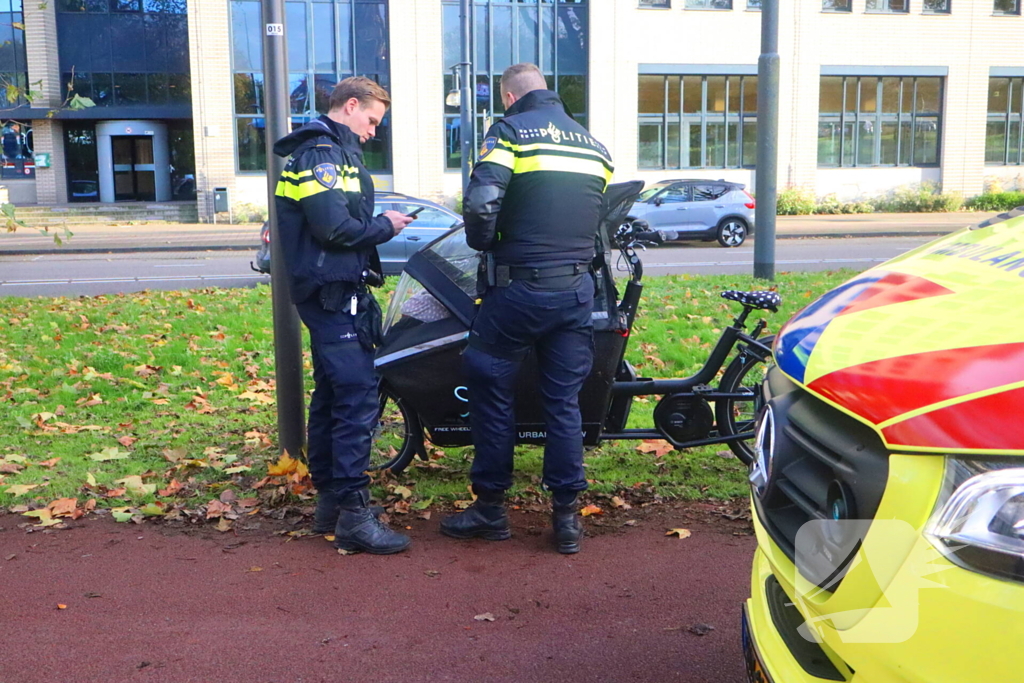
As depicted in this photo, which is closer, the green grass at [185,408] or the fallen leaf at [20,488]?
the fallen leaf at [20,488]

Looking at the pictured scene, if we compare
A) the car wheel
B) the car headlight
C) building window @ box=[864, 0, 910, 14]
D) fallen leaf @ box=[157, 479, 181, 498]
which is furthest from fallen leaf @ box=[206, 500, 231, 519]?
building window @ box=[864, 0, 910, 14]

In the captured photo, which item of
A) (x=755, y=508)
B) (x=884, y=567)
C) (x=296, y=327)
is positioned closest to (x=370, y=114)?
(x=296, y=327)

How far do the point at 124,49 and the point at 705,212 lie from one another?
20458 millimetres

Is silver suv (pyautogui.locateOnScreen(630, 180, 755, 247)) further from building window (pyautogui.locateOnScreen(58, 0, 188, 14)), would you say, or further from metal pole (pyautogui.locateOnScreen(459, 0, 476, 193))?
building window (pyautogui.locateOnScreen(58, 0, 188, 14))

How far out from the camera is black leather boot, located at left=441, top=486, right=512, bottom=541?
4414 millimetres

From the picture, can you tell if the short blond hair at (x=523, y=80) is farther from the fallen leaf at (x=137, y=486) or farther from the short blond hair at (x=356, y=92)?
the fallen leaf at (x=137, y=486)

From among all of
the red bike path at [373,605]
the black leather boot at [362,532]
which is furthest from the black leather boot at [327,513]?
the black leather boot at [362,532]

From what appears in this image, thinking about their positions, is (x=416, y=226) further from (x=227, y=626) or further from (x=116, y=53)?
(x=116, y=53)

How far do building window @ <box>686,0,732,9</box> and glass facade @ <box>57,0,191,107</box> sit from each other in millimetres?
15899

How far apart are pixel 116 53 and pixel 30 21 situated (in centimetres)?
255

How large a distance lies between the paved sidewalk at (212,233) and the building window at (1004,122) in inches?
212

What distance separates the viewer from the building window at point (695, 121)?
32094mm

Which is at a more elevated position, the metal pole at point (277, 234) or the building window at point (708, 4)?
the building window at point (708, 4)

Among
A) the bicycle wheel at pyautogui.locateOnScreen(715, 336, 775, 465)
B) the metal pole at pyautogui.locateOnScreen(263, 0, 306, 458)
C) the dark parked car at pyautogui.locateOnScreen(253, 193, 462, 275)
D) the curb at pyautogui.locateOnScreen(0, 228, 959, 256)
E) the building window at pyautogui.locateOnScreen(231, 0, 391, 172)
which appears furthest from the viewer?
the building window at pyautogui.locateOnScreen(231, 0, 391, 172)
